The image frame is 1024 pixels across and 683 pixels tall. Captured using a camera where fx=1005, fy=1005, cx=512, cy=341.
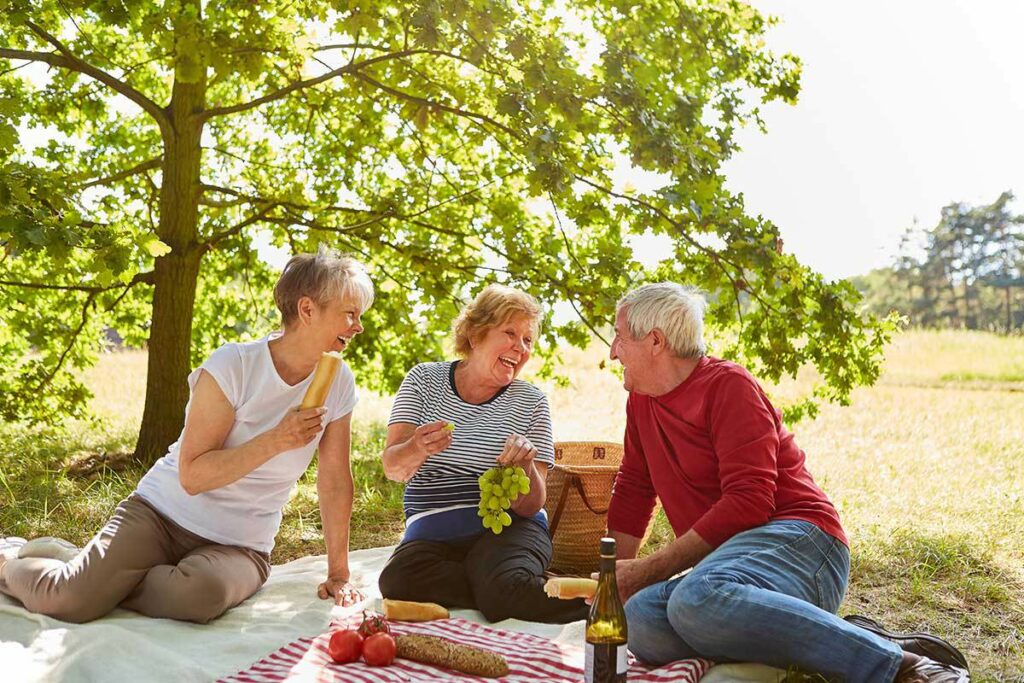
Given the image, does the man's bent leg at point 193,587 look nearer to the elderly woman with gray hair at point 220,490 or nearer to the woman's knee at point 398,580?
the elderly woman with gray hair at point 220,490

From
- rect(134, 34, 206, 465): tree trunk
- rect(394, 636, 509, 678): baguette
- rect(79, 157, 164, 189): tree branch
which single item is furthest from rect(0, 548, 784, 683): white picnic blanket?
rect(79, 157, 164, 189): tree branch

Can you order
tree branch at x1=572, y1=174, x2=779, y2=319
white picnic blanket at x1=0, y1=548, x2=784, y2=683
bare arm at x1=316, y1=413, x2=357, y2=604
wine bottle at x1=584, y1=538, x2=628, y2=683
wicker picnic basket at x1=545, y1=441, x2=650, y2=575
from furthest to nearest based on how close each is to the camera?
tree branch at x1=572, y1=174, x2=779, y2=319
wicker picnic basket at x1=545, y1=441, x2=650, y2=575
bare arm at x1=316, y1=413, x2=357, y2=604
white picnic blanket at x1=0, y1=548, x2=784, y2=683
wine bottle at x1=584, y1=538, x2=628, y2=683

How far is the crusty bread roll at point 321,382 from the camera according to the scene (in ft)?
12.5

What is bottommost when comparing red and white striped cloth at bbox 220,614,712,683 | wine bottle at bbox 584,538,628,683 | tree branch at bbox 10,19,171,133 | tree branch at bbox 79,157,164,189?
red and white striped cloth at bbox 220,614,712,683

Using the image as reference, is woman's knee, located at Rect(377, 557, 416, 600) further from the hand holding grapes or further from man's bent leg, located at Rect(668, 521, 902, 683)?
man's bent leg, located at Rect(668, 521, 902, 683)

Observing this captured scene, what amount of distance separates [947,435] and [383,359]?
18.4 ft

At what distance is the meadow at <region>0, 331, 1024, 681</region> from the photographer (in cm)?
501

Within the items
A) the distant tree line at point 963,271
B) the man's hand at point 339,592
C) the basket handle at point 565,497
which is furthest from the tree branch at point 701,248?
the distant tree line at point 963,271

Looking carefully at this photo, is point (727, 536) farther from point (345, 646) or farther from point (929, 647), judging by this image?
point (345, 646)

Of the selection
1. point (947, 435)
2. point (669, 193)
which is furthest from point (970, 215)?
point (669, 193)

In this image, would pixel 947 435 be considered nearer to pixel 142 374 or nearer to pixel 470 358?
pixel 470 358

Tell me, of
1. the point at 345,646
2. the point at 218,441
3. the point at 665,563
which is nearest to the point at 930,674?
the point at 665,563

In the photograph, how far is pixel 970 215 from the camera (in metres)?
31.0

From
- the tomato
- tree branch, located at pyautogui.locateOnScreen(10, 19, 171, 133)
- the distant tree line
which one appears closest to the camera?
the tomato
